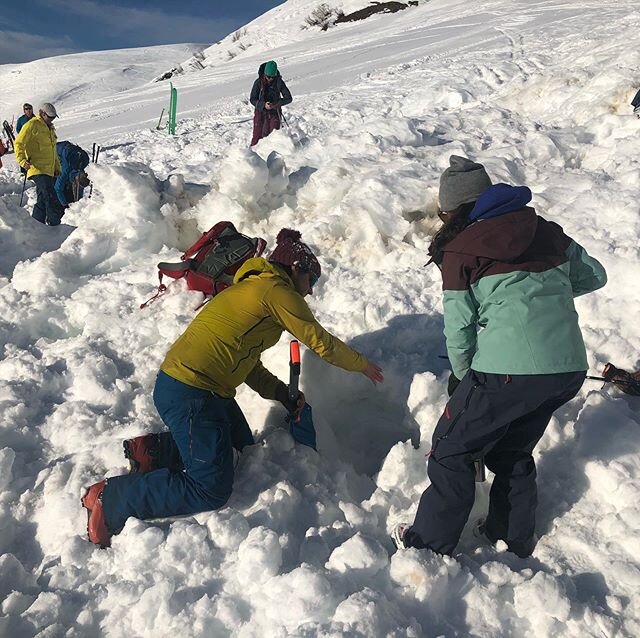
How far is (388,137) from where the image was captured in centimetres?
639

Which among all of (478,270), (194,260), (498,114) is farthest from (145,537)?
(498,114)

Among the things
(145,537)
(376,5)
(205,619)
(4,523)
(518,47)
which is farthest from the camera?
(376,5)

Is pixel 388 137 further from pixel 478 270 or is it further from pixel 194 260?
pixel 478 270

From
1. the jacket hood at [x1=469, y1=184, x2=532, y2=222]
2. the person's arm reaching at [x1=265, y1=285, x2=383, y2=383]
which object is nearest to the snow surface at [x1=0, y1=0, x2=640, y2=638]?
the person's arm reaching at [x1=265, y1=285, x2=383, y2=383]

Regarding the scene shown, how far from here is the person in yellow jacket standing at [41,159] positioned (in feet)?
22.9

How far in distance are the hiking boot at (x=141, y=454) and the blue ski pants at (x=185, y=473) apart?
233 millimetres

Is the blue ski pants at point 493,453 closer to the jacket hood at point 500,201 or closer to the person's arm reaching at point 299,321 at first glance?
the jacket hood at point 500,201

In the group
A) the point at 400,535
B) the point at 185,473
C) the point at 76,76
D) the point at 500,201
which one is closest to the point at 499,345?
the point at 500,201

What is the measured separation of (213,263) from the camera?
163 inches

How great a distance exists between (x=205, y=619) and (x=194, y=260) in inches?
107

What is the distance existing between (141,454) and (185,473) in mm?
425

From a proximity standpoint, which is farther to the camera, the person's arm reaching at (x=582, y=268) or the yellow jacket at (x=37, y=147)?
the yellow jacket at (x=37, y=147)

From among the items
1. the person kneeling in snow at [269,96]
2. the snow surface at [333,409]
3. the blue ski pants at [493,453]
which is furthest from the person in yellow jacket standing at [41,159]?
the blue ski pants at [493,453]

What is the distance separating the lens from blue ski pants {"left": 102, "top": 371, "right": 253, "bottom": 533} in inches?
99.8
